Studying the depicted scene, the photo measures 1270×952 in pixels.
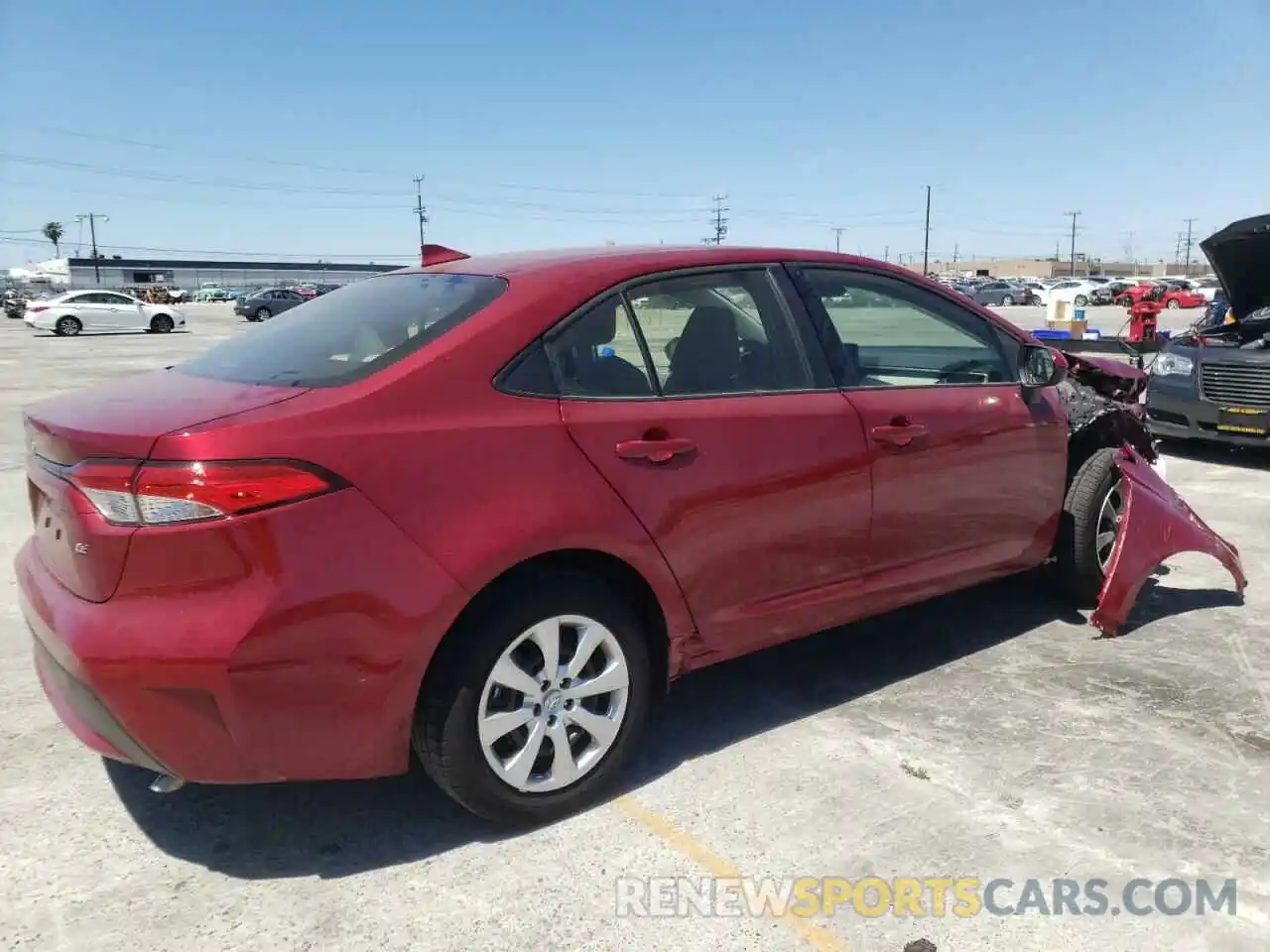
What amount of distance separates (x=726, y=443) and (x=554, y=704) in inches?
36.9

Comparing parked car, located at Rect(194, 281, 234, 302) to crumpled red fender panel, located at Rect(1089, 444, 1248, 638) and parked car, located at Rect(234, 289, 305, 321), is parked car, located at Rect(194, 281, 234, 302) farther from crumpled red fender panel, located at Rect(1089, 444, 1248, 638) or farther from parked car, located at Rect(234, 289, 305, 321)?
crumpled red fender panel, located at Rect(1089, 444, 1248, 638)

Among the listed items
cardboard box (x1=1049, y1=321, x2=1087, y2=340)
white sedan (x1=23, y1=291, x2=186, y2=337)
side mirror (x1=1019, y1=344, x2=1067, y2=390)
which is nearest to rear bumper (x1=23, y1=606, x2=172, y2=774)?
side mirror (x1=1019, y1=344, x2=1067, y2=390)

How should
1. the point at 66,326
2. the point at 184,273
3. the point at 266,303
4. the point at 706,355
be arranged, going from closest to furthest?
1. the point at 706,355
2. the point at 66,326
3. the point at 266,303
4. the point at 184,273

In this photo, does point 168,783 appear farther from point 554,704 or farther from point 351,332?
point 351,332

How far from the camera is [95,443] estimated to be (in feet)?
8.23

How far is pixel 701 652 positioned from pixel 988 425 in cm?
155

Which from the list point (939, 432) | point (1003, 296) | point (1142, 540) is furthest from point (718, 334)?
point (1003, 296)

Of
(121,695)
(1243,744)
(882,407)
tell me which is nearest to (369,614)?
(121,695)

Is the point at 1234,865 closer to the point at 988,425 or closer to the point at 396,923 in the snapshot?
the point at 988,425

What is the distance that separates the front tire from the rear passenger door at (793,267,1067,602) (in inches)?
45.5

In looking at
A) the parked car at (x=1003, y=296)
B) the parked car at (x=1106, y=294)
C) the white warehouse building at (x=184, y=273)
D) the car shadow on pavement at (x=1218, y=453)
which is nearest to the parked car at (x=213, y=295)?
the white warehouse building at (x=184, y=273)

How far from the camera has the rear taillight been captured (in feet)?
7.76

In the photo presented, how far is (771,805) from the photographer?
3021mm

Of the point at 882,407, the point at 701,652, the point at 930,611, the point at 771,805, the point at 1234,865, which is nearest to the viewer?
the point at 1234,865
